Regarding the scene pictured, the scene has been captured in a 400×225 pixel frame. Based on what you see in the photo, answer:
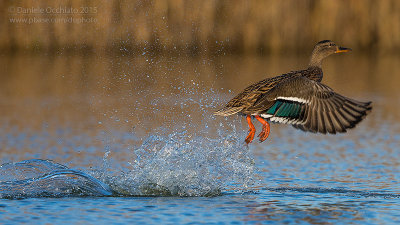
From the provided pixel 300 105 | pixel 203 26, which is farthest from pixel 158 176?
pixel 203 26

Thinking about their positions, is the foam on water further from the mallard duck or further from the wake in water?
the mallard duck

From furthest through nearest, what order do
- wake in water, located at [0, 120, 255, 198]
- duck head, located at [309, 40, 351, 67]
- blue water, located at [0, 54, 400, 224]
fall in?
duck head, located at [309, 40, 351, 67] < wake in water, located at [0, 120, 255, 198] < blue water, located at [0, 54, 400, 224]

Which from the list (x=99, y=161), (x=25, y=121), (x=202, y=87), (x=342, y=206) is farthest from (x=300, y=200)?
(x=202, y=87)

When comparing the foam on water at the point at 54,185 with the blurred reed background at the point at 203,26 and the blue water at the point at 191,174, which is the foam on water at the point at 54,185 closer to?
the blue water at the point at 191,174

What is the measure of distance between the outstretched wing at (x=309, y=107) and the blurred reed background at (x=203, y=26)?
1404 cm

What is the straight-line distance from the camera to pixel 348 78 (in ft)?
68.9

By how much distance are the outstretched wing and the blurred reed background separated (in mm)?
14036

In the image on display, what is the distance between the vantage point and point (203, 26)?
22.7 m

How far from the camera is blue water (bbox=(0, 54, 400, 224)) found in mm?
7129

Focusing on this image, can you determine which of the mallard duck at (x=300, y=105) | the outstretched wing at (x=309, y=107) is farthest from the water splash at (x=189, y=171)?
the outstretched wing at (x=309, y=107)

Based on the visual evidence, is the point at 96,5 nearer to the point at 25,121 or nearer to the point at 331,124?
the point at 25,121

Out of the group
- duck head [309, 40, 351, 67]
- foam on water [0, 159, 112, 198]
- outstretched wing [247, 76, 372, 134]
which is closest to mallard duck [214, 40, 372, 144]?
outstretched wing [247, 76, 372, 134]

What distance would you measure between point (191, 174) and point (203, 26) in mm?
14681

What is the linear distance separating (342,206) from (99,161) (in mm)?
3848
